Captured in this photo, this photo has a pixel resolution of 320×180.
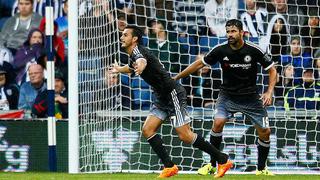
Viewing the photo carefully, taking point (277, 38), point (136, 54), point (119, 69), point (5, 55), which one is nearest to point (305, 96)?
point (277, 38)

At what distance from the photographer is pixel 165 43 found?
595 inches

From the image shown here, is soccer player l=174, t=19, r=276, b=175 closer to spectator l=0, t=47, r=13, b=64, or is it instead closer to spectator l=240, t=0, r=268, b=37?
spectator l=240, t=0, r=268, b=37

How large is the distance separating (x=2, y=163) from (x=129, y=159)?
2.41 meters

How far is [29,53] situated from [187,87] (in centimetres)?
313

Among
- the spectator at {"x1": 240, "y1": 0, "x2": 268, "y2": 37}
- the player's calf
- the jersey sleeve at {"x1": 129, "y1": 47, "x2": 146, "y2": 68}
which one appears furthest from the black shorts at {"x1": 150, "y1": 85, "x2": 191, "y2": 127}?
the spectator at {"x1": 240, "y1": 0, "x2": 268, "y2": 37}

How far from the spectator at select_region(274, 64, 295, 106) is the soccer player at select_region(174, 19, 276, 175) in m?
2.29

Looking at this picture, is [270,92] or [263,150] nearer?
[270,92]

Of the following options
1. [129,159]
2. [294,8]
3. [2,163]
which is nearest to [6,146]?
[2,163]

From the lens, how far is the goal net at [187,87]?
13977 millimetres

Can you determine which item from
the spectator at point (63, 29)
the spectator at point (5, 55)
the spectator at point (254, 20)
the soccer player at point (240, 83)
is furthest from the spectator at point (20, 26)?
the soccer player at point (240, 83)

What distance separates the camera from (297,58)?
15.1 meters

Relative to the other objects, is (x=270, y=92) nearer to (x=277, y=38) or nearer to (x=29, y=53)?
(x=277, y=38)

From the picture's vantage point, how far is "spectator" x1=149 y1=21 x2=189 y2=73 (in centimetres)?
1510

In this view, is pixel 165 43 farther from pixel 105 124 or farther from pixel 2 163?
pixel 2 163
